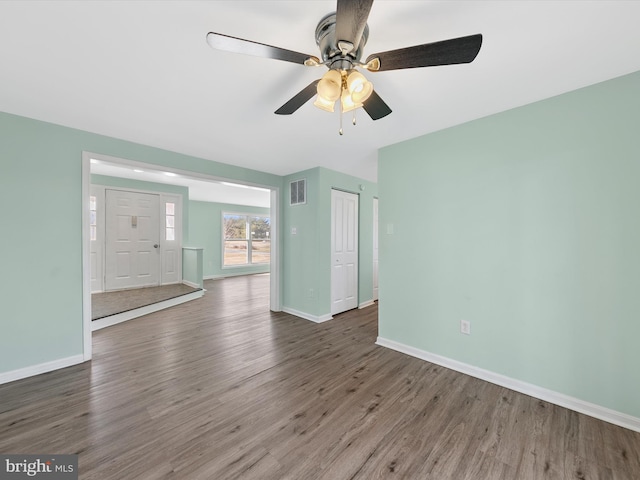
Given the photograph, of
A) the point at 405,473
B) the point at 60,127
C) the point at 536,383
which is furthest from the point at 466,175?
the point at 60,127

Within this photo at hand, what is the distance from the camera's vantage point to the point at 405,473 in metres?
1.40

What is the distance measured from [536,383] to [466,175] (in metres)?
1.86

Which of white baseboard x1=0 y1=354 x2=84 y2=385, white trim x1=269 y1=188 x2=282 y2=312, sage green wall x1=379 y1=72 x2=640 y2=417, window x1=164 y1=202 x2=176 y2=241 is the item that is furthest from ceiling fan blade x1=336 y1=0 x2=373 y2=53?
window x1=164 y1=202 x2=176 y2=241

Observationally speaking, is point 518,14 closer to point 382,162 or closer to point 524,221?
point 524,221

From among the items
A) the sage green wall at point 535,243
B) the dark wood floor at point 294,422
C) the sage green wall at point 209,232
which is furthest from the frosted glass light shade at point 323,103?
the sage green wall at point 209,232

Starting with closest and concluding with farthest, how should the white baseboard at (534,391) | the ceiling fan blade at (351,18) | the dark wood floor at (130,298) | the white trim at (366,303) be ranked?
the ceiling fan blade at (351,18), the white baseboard at (534,391), the dark wood floor at (130,298), the white trim at (366,303)

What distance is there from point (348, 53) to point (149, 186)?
591cm

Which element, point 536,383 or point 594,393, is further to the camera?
point 536,383

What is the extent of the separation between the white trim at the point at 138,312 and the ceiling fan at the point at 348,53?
13.1 ft

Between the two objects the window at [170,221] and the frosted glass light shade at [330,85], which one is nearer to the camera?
the frosted glass light shade at [330,85]

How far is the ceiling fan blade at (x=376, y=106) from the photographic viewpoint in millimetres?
1535

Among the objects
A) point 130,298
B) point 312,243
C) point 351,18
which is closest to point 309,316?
point 312,243

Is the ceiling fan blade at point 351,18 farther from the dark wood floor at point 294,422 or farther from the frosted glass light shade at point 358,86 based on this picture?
the dark wood floor at point 294,422

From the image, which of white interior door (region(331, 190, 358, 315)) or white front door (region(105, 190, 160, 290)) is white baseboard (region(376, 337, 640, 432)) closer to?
white interior door (region(331, 190, 358, 315))
